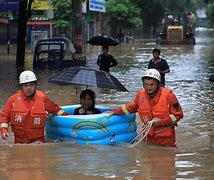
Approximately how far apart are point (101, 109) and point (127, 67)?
62.8 ft

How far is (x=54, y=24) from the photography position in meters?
59.9

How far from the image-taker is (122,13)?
72062 millimetres

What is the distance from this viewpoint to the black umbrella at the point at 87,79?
9.73 m

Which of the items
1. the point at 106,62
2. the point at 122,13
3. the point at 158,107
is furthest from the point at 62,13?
the point at 158,107

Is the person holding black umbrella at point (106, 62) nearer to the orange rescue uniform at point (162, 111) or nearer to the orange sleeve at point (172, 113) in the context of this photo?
the orange rescue uniform at point (162, 111)

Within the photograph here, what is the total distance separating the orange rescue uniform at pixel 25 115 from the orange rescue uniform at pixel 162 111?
1.33 meters

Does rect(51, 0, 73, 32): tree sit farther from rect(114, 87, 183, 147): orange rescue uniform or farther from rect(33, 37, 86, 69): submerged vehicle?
rect(114, 87, 183, 147): orange rescue uniform

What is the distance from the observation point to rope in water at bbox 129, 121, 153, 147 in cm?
837

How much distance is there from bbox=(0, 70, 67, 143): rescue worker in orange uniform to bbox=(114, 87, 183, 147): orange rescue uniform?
135cm

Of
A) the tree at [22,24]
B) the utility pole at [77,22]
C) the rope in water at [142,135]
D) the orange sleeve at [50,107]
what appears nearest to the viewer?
the rope in water at [142,135]

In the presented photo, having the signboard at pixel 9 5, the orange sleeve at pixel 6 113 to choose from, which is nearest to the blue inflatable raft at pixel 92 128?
the orange sleeve at pixel 6 113

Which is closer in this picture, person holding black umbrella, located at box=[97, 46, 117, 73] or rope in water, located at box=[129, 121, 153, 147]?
rope in water, located at box=[129, 121, 153, 147]

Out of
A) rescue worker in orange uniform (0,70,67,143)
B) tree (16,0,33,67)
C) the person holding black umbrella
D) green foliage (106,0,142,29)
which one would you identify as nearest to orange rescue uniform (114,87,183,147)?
rescue worker in orange uniform (0,70,67,143)

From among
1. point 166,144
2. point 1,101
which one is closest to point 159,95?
point 166,144
